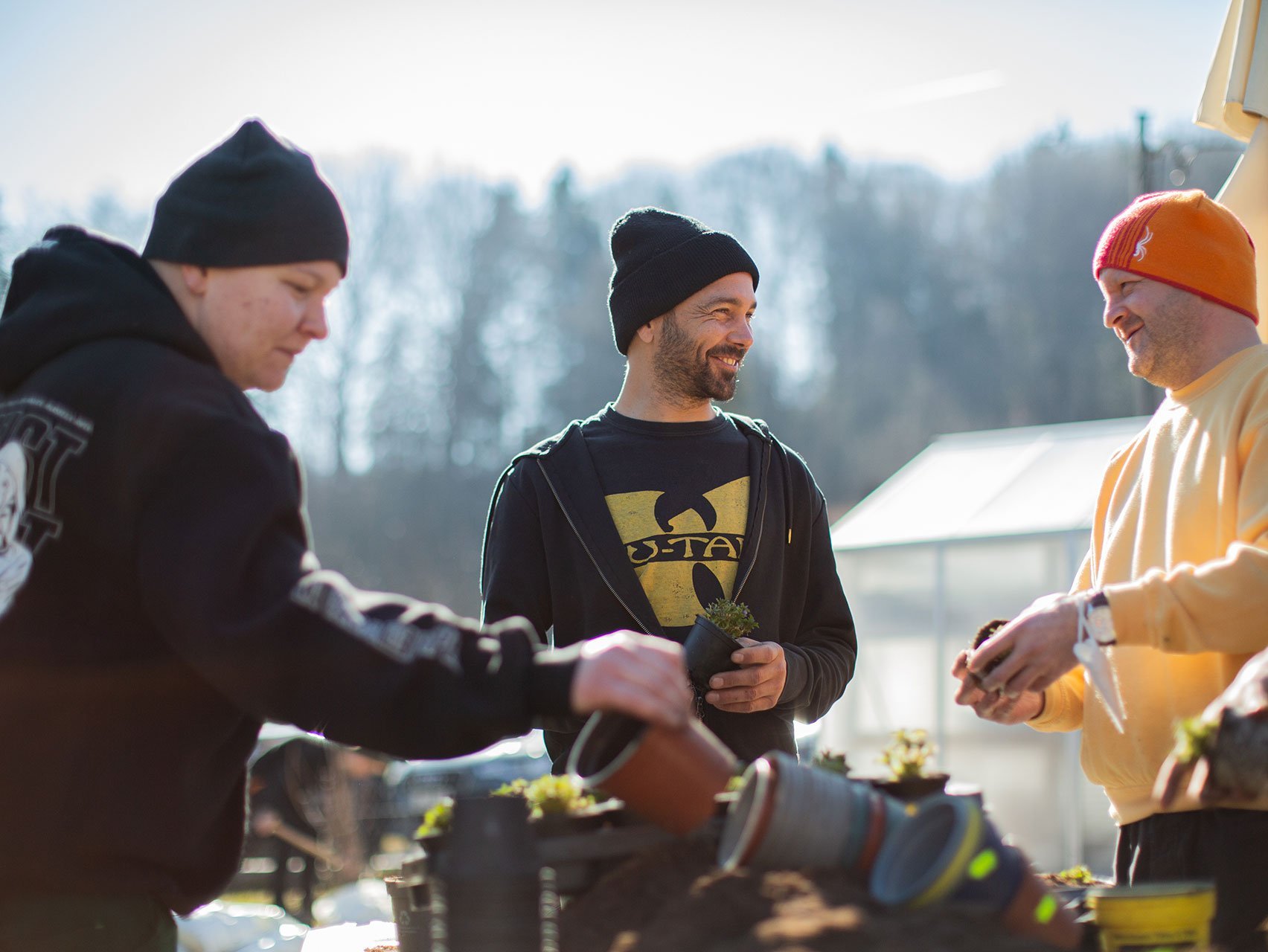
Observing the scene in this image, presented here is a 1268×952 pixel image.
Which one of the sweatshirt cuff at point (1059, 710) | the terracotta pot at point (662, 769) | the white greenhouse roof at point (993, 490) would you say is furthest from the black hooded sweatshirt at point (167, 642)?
the white greenhouse roof at point (993, 490)

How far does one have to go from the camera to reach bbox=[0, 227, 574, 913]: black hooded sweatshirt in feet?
5.27

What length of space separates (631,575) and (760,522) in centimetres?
37

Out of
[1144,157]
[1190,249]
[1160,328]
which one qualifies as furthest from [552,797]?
[1144,157]

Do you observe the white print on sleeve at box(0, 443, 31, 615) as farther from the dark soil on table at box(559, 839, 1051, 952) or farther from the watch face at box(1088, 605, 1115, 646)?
the watch face at box(1088, 605, 1115, 646)

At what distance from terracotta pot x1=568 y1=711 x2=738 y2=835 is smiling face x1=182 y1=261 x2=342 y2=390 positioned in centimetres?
78

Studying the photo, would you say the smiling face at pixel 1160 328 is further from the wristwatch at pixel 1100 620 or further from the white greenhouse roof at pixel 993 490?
the white greenhouse roof at pixel 993 490

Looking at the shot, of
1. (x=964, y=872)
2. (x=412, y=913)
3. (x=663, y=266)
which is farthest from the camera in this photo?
(x=663, y=266)

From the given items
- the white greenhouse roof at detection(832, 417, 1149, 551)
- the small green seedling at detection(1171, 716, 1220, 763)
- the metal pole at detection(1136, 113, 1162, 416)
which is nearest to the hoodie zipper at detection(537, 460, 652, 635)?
the small green seedling at detection(1171, 716, 1220, 763)

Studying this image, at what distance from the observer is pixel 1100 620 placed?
2129 mm

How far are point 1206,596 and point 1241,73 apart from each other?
→ 1937mm

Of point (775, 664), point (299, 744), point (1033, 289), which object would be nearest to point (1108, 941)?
point (775, 664)

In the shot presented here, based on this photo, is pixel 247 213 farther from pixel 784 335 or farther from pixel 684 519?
pixel 784 335

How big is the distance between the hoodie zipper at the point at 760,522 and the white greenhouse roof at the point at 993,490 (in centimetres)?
716

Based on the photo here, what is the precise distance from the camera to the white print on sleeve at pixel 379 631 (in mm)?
1604
